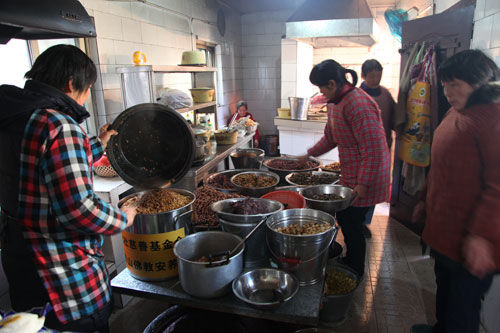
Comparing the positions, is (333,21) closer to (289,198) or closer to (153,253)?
(289,198)

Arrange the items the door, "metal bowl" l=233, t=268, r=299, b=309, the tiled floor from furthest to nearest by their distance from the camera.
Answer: the door
the tiled floor
"metal bowl" l=233, t=268, r=299, b=309

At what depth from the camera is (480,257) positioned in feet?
4.93

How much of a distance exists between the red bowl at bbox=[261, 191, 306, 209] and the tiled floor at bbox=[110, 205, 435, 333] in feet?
3.61

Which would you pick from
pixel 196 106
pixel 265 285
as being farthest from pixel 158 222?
pixel 196 106

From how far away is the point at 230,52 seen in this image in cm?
761

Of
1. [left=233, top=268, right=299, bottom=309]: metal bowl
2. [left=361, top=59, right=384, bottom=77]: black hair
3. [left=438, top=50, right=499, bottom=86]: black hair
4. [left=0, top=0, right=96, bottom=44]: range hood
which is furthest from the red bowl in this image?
[left=361, top=59, right=384, bottom=77]: black hair

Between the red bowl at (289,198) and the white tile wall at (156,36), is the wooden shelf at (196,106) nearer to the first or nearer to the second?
the white tile wall at (156,36)

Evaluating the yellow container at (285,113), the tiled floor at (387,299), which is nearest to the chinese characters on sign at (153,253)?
the tiled floor at (387,299)

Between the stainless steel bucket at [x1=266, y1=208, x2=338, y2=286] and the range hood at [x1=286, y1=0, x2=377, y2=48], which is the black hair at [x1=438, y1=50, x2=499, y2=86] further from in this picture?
the range hood at [x1=286, y1=0, x2=377, y2=48]

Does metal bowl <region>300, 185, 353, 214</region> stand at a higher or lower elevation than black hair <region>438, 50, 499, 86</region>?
lower

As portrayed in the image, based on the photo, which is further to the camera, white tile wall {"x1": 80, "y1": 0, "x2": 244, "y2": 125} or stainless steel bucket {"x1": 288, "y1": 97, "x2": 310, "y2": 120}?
stainless steel bucket {"x1": 288, "y1": 97, "x2": 310, "y2": 120}

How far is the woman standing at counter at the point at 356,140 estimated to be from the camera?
7.95 feet

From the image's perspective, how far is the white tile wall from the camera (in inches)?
143

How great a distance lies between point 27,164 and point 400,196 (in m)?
4.13
